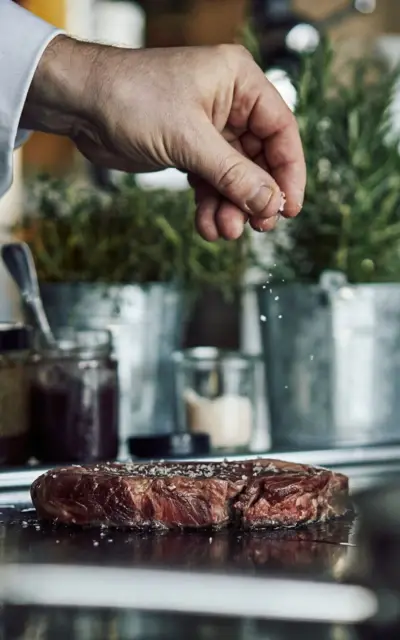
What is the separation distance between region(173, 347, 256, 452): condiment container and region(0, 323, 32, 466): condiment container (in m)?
0.25

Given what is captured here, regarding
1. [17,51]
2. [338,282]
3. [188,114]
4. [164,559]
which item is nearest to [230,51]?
[188,114]

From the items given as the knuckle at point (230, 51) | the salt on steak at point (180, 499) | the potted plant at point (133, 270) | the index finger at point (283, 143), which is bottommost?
the salt on steak at point (180, 499)

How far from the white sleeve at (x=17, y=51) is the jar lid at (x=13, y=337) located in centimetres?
25

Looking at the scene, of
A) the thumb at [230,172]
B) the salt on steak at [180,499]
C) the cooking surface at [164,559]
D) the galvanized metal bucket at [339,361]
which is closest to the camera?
the cooking surface at [164,559]

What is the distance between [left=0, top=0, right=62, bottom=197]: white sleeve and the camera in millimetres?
1140

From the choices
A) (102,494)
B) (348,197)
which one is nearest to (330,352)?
(348,197)

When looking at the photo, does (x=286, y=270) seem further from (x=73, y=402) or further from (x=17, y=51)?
(x=17, y=51)

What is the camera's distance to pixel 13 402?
1.32 metres

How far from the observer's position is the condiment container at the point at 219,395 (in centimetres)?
150

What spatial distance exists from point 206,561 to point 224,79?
49cm

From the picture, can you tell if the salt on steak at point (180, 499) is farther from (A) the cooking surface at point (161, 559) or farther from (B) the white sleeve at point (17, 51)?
(B) the white sleeve at point (17, 51)

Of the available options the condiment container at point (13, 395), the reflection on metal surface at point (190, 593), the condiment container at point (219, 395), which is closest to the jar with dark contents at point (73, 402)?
the condiment container at point (13, 395)

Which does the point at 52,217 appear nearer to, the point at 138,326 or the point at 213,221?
the point at 138,326

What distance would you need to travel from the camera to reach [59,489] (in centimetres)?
100
